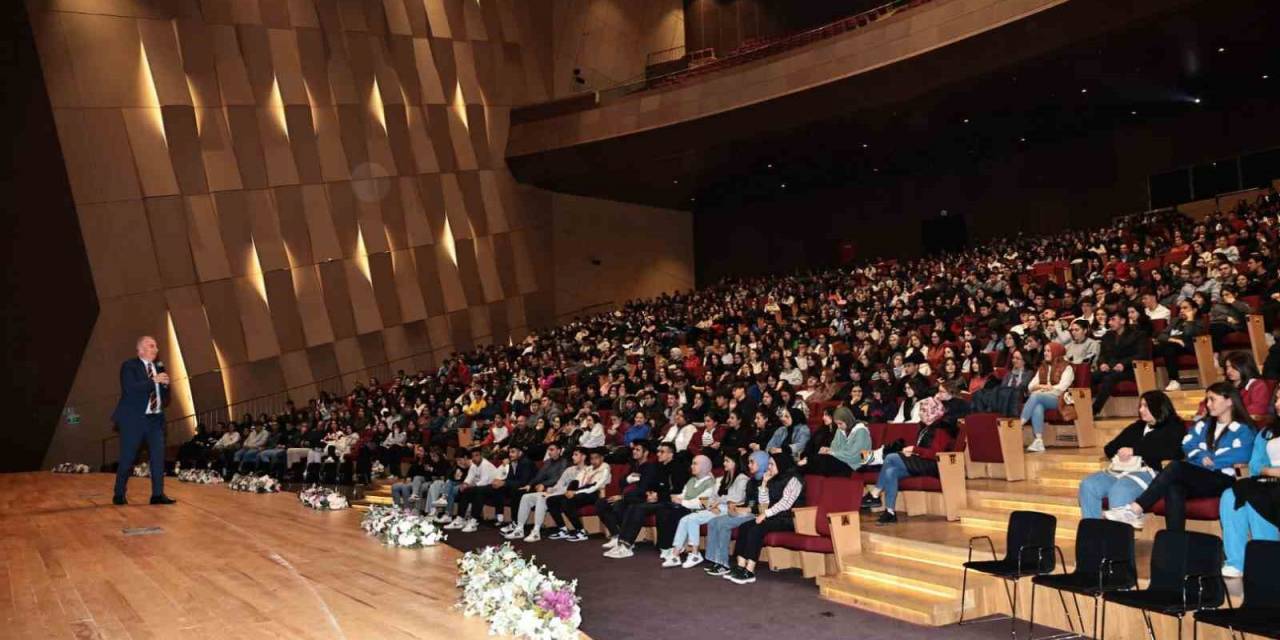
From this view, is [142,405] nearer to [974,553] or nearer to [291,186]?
[974,553]

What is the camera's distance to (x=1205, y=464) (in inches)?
210

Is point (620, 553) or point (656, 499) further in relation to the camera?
point (656, 499)

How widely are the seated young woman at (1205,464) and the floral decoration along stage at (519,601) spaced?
3.02 meters

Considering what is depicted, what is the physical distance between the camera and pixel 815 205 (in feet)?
79.4

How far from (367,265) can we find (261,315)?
2.39 meters

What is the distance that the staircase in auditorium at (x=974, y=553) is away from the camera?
5117 millimetres

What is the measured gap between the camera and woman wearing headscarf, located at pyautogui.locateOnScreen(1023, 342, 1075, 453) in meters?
7.56

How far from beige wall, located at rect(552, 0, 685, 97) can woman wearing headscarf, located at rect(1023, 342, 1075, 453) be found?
16.5 m

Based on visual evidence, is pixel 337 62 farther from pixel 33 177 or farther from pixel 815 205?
pixel 815 205

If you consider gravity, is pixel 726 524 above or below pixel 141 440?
below

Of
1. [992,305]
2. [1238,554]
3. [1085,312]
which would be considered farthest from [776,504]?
[992,305]

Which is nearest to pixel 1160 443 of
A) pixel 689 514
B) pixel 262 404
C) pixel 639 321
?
pixel 689 514

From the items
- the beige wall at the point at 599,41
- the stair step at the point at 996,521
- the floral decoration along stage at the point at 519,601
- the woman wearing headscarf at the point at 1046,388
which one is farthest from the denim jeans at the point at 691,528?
the beige wall at the point at 599,41

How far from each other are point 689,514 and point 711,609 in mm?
1727
